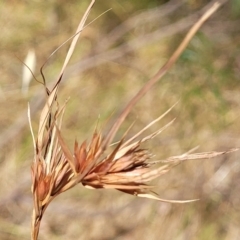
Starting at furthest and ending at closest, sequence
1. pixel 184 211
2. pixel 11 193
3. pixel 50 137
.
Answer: pixel 184 211
pixel 11 193
pixel 50 137

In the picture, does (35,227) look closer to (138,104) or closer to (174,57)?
(174,57)

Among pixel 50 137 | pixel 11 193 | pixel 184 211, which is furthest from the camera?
pixel 184 211

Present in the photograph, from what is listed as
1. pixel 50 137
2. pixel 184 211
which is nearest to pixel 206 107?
pixel 184 211

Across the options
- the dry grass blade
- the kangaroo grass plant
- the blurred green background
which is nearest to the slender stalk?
the kangaroo grass plant

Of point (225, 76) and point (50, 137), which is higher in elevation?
point (50, 137)

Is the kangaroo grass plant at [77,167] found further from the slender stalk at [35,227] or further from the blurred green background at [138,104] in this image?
the blurred green background at [138,104]

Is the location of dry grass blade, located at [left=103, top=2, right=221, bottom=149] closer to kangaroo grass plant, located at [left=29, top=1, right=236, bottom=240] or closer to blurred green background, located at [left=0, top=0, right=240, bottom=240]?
kangaroo grass plant, located at [left=29, top=1, right=236, bottom=240]

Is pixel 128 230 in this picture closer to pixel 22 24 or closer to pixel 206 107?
pixel 206 107

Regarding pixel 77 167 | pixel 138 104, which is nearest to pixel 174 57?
pixel 77 167
